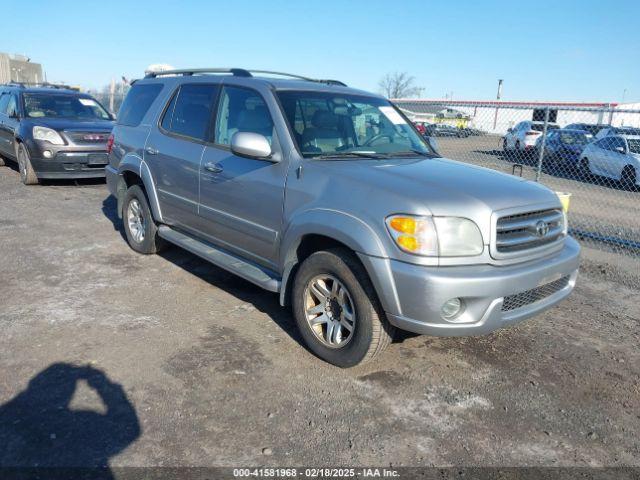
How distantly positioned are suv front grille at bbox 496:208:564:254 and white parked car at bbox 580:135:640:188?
10677 millimetres

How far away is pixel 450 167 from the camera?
3.96 m

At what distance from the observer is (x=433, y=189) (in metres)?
3.27

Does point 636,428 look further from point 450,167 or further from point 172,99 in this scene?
point 172,99

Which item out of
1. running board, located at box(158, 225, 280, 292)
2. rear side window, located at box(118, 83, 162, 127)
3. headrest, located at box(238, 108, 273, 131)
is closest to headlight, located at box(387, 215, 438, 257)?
running board, located at box(158, 225, 280, 292)

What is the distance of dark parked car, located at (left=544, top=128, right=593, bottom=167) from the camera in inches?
579

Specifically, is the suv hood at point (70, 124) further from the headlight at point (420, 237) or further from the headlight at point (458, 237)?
the headlight at point (458, 237)

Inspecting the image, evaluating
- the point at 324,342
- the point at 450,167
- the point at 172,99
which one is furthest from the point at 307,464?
the point at 172,99

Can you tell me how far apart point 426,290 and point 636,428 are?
59.3 inches

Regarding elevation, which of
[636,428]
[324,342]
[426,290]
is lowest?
[636,428]

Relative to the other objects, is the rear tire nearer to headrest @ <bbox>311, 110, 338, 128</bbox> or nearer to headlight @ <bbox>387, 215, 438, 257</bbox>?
headrest @ <bbox>311, 110, 338, 128</bbox>

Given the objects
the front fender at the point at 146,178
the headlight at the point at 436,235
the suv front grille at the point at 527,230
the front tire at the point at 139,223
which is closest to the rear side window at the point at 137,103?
the front fender at the point at 146,178

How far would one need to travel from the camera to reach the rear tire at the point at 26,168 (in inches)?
370

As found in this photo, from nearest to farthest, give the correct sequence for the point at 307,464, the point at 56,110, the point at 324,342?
the point at 307,464 < the point at 324,342 < the point at 56,110

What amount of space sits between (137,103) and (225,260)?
8.29 ft
